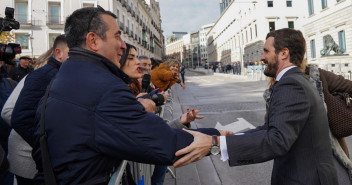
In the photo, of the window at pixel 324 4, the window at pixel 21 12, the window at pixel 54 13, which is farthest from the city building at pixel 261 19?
the window at pixel 21 12

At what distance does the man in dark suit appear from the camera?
138cm

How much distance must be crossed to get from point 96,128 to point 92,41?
54cm

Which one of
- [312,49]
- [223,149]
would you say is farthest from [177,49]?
[223,149]

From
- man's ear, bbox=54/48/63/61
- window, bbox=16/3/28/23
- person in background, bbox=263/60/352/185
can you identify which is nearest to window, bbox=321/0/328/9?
person in background, bbox=263/60/352/185

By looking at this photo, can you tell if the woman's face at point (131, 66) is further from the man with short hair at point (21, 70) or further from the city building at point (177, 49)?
the city building at point (177, 49)

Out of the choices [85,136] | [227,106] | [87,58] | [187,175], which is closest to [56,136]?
[85,136]

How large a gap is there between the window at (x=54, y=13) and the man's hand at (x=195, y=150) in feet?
95.3

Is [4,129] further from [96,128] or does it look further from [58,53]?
[96,128]

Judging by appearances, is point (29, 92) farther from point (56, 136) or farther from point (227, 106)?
point (227, 106)

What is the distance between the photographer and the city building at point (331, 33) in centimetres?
2059

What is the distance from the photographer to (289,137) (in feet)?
4.67

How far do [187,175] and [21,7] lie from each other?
28.2 metres

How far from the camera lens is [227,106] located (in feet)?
33.0

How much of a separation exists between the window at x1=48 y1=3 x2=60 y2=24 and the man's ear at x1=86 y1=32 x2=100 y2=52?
28.6 meters
